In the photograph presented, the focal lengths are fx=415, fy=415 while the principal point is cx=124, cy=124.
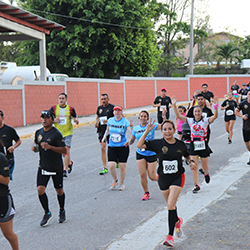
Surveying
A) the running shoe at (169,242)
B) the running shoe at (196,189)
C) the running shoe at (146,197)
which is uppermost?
the running shoe at (169,242)

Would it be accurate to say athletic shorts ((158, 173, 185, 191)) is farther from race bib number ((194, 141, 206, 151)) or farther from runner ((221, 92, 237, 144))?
runner ((221, 92, 237, 144))

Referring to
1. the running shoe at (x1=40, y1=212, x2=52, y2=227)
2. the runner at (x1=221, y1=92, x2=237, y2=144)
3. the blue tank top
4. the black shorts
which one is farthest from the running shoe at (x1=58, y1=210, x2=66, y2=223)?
the runner at (x1=221, y1=92, x2=237, y2=144)

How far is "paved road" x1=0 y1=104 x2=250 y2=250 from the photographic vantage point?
19.5 feet

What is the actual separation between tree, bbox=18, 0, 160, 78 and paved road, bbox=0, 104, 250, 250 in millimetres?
21031

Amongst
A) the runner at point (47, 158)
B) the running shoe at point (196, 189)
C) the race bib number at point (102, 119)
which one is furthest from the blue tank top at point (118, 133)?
the runner at point (47, 158)

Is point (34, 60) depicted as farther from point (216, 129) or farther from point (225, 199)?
point (225, 199)

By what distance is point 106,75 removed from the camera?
35875 millimetres

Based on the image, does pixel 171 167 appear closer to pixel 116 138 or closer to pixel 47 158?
pixel 47 158

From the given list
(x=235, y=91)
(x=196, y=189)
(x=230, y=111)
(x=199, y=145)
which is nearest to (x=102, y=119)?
(x=199, y=145)

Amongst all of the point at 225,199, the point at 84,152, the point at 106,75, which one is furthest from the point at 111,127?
the point at 106,75

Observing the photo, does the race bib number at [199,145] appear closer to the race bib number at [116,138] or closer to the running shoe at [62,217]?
the race bib number at [116,138]

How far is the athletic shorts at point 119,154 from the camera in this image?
8.85 meters

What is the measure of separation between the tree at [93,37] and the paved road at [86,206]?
21.0 metres

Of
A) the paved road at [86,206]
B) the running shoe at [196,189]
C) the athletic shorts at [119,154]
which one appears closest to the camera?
Result: the paved road at [86,206]
